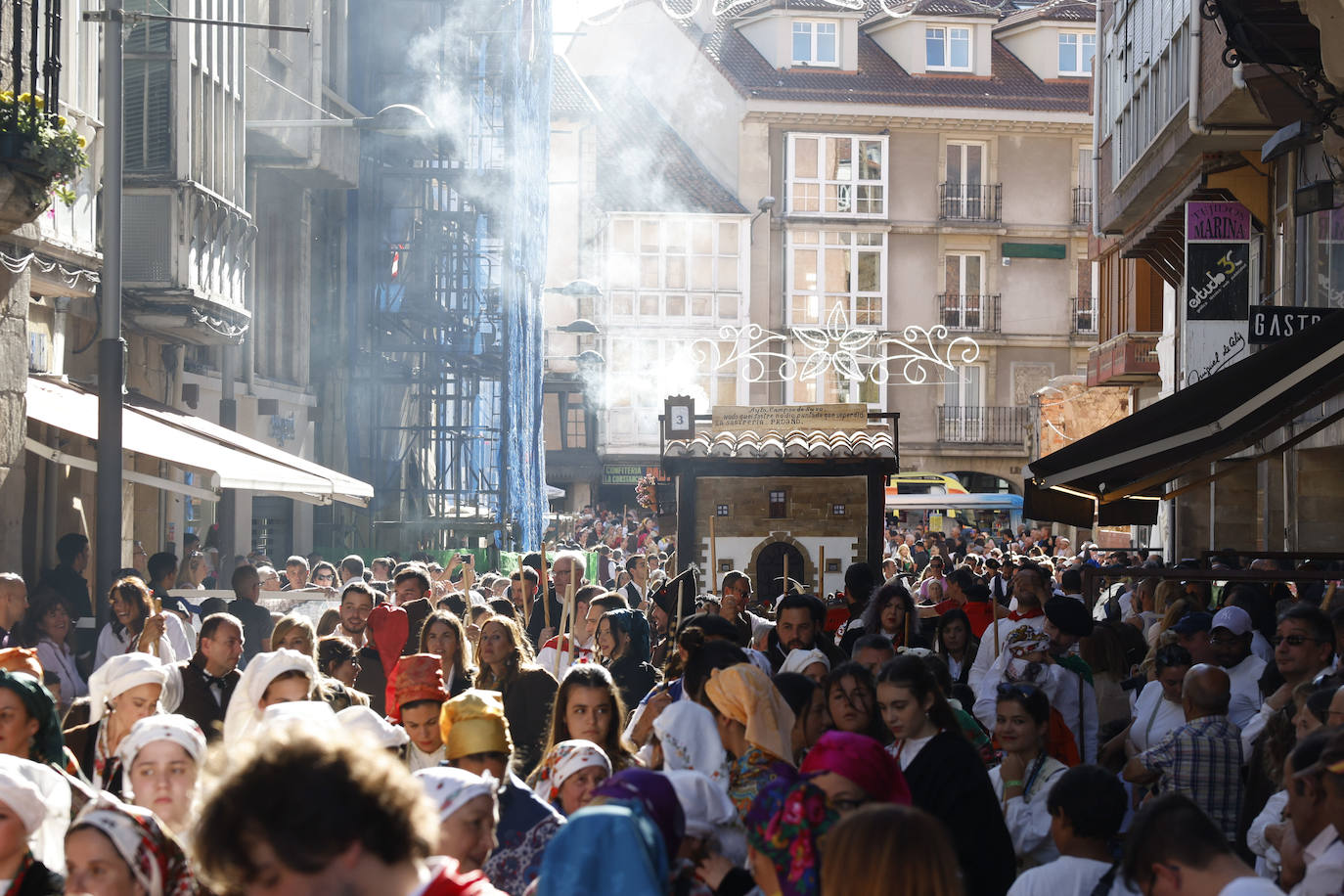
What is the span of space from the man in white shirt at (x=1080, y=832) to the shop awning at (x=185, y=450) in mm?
9844

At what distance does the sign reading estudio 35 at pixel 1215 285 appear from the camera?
18.9 meters

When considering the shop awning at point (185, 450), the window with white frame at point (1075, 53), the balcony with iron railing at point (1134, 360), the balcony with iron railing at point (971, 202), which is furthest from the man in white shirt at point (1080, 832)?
the window with white frame at point (1075, 53)

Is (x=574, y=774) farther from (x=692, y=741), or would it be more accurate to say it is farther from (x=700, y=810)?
(x=700, y=810)

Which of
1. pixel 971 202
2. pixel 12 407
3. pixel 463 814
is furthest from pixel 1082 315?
pixel 463 814

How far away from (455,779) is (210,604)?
26.2ft

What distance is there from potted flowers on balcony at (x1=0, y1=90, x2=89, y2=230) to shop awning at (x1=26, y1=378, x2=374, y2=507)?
1831 mm

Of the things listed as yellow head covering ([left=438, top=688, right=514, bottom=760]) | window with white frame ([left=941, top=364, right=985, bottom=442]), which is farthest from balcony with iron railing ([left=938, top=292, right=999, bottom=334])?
yellow head covering ([left=438, top=688, right=514, bottom=760])

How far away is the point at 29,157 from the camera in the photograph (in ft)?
39.8

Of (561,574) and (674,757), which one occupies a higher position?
(561,574)

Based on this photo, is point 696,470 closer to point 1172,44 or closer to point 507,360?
point 1172,44

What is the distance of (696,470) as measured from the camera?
65.9 feet

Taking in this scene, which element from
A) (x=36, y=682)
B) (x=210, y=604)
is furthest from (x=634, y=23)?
(x=36, y=682)

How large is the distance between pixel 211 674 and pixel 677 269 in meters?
44.0

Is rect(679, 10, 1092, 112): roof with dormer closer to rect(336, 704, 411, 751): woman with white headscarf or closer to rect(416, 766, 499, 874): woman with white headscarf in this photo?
rect(336, 704, 411, 751): woman with white headscarf
